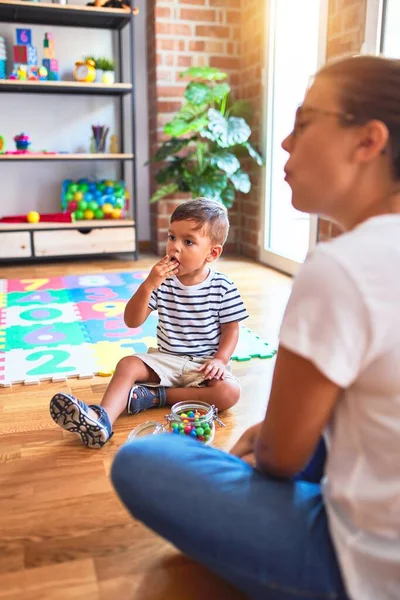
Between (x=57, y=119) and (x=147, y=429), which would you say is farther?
(x=57, y=119)

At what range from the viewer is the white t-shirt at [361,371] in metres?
0.62

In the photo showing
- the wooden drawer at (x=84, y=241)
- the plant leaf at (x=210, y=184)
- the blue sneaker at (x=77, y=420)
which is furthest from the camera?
the wooden drawer at (x=84, y=241)

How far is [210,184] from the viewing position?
11.9 feet

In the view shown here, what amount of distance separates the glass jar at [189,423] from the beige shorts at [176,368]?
81 mm

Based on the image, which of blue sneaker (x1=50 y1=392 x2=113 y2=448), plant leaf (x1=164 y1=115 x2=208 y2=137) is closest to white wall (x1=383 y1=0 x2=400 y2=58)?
plant leaf (x1=164 y1=115 x2=208 y2=137)

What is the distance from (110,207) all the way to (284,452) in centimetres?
335

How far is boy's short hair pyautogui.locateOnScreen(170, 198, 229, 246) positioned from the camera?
5.29ft

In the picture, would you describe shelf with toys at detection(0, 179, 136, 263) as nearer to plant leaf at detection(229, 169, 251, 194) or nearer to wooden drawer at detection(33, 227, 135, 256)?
wooden drawer at detection(33, 227, 135, 256)

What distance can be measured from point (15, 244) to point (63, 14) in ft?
4.70

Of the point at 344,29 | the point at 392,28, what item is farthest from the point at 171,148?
the point at 392,28

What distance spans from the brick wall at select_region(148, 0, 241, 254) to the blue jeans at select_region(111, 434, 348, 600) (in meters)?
3.33

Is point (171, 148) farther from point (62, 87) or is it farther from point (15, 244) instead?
Result: point (15, 244)

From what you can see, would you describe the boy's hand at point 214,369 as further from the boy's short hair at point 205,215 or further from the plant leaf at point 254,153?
the plant leaf at point 254,153

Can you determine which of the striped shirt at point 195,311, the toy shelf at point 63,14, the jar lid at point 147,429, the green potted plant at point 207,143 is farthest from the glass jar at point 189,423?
the toy shelf at point 63,14
